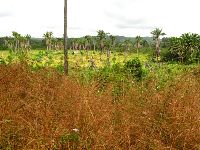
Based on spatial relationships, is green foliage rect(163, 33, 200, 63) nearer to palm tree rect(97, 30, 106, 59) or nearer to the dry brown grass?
palm tree rect(97, 30, 106, 59)

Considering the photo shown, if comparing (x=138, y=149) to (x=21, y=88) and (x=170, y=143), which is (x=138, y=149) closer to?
(x=170, y=143)

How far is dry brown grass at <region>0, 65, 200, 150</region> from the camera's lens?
4.61 m

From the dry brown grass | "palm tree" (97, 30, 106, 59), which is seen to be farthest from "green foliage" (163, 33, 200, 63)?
the dry brown grass

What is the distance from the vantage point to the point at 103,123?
→ 4984 mm

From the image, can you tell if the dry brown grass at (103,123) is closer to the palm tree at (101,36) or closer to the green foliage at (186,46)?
the green foliage at (186,46)

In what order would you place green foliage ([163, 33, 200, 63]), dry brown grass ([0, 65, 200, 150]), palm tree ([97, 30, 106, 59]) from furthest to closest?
palm tree ([97, 30, 106, 59]) → green foliage ([163, 33, 200, 63]) → dry brown grass ([0, 65, 200, 150])

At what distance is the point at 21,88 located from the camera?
760 cm

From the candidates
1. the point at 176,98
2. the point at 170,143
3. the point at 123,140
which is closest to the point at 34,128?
the point at 123,140

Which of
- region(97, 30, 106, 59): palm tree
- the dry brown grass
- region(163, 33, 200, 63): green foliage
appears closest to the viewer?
the dry brown grass

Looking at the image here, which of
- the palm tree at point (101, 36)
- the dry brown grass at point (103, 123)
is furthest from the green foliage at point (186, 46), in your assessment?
the dry brown grass at point (103, 123)

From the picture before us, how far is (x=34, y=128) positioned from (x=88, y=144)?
804 mm

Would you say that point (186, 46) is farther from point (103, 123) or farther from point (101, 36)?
point (103, 123)

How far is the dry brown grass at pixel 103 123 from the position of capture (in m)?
4.61

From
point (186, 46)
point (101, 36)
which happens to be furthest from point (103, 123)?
point (101, 36)
